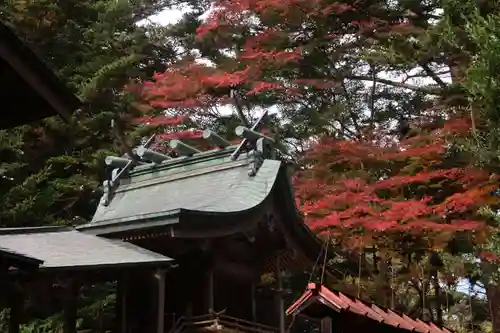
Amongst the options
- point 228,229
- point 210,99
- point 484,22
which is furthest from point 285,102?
point 484,22

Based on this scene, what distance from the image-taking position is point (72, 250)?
958 centimetres

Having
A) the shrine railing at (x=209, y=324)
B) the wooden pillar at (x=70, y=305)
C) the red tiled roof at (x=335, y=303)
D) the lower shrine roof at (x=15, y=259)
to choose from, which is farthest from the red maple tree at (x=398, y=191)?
the lower shrine roof at (x=15, y=259)

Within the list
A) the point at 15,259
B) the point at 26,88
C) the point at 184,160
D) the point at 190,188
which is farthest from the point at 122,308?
the point at 26,88

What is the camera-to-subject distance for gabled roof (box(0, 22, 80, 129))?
518 cm

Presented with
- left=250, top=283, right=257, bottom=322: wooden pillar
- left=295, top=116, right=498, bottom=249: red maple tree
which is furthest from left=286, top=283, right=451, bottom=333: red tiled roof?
left=295, top=116, right=498, bottom=249: red maple tree

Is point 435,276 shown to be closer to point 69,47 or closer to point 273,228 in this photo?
point 273,228

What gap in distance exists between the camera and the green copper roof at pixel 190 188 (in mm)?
11031

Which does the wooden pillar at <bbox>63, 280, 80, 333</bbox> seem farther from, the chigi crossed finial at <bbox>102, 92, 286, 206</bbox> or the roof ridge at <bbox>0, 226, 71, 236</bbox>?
the chigi crossed finial at <bbox>102, 92, 286, 206</bbox>

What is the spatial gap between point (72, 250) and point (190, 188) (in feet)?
10.9

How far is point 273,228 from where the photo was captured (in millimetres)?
11617

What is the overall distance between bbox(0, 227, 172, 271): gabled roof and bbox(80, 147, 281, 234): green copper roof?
1.34 feet

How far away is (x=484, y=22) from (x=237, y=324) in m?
5.89

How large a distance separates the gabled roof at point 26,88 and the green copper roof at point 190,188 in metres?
4.34

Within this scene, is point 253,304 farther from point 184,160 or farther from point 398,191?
point 398,191
